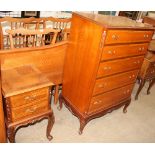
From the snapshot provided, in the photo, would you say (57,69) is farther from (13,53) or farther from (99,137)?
(99,137)

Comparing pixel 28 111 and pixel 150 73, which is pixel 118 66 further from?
pixel 150 73

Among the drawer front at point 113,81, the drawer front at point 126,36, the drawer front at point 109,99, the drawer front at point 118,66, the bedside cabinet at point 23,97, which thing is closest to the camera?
the bedside cabinet at point 23,97

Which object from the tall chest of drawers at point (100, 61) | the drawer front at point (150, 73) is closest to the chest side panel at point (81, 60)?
the tall chest of drawers at point (100, 61)

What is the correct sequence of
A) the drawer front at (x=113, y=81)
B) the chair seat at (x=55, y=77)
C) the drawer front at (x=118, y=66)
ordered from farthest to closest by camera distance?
the chair seat at (x=55, y=77)
the drawer front at (x=113, y=81)
the drawer front at (x=118, y=66)

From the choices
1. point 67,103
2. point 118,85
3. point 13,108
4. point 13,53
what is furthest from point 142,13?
point 13,108

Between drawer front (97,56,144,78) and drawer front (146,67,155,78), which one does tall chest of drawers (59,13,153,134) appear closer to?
drawer front (97,56,144,78)

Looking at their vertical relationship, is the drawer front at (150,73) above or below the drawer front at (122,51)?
below

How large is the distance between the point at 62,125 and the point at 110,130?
72 cm

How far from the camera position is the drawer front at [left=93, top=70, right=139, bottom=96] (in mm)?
2371

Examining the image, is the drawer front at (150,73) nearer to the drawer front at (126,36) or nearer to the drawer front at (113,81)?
the drawer front at (113,81)

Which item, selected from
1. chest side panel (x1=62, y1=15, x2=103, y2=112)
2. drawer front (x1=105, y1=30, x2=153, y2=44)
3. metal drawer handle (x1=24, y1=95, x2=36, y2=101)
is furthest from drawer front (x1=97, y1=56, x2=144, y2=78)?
metal drawer handle (x1=24, y1=95, x2=36, y2=101)

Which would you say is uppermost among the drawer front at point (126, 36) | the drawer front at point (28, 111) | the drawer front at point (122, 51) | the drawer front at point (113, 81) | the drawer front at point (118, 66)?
the drawer front at point (126, 36)

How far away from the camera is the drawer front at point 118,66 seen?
7.39 feet

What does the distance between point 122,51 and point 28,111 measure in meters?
1.28
